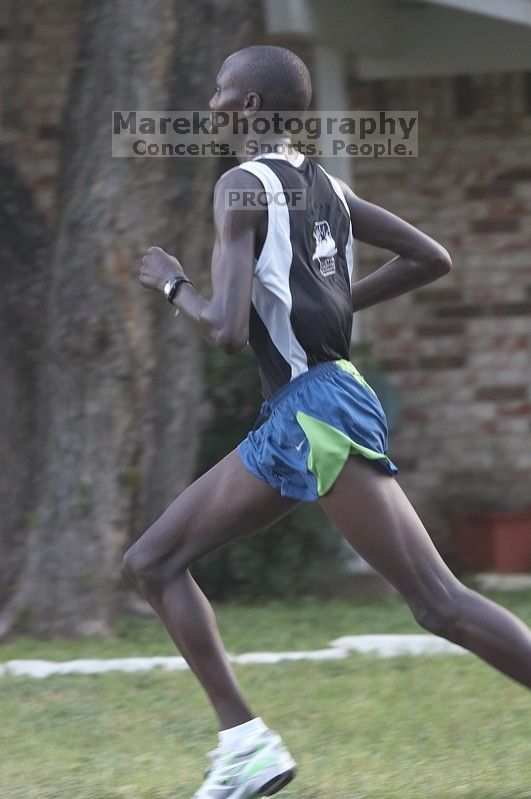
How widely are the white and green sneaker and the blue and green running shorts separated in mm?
707

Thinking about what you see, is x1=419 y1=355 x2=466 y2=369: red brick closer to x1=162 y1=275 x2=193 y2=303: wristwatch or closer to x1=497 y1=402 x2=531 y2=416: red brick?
x1=497 y1=402 x2=531 y2=416: red brick

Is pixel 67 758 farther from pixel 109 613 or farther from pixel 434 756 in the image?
pixel 109 613

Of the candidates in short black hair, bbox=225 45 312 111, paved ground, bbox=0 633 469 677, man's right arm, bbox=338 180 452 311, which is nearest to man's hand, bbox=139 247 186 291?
short black hair, bbox=225 45 312 111

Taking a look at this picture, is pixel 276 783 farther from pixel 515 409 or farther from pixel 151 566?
pixel 515 409

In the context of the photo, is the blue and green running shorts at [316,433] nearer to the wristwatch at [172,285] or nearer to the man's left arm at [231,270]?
the man's left arm at [231,270]

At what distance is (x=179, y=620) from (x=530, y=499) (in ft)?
17.3

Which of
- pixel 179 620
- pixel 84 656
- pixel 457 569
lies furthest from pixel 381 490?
pixel 457 569

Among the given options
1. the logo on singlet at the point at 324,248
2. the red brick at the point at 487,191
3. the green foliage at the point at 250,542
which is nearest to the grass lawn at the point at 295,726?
the green foliage at the point at 250,542

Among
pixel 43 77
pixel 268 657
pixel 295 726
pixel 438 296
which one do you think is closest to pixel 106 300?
pixel 268 657

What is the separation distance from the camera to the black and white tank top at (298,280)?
371 centimetres

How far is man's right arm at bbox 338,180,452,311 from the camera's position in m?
4.12

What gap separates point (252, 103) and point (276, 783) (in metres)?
1.83

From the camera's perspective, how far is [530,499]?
28.9ft

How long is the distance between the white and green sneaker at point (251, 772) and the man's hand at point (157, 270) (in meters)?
1.27
